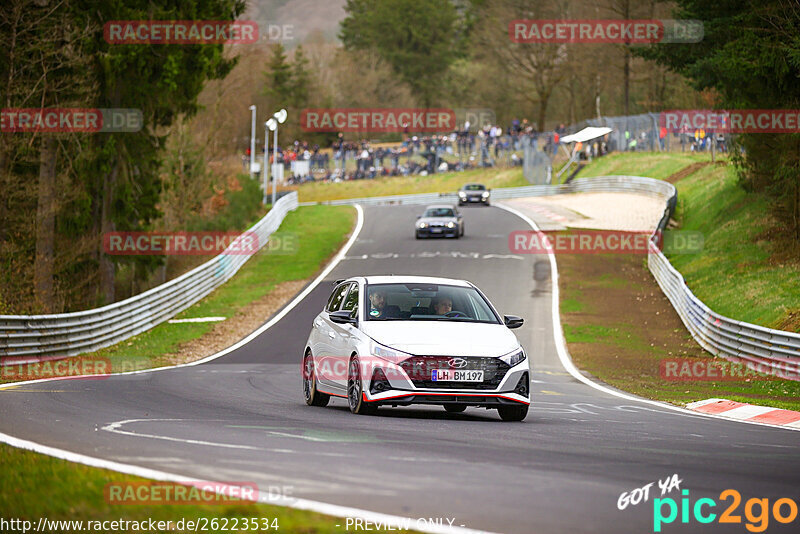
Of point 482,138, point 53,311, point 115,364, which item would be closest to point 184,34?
point 53,311

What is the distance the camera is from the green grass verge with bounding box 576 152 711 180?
66.6 m

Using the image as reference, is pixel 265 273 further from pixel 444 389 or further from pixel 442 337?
pixel 444 389

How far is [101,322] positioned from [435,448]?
1973 centimetres

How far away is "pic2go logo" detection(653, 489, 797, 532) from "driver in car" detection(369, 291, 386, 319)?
20.2 ft

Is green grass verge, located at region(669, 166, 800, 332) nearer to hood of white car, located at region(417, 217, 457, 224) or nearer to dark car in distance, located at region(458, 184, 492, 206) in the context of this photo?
hood of white car, located at region(417, 217, 457, 224)

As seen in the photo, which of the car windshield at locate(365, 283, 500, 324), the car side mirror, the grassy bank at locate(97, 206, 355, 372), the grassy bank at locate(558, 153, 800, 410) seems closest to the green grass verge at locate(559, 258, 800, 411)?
the grassy bank at locate(558, 153, 800, 410)

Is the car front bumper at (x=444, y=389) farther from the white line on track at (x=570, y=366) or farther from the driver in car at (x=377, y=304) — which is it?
the white line on track at (x=570, y=366)

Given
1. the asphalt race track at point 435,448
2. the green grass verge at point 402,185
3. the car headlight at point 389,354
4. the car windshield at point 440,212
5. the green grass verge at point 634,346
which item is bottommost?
the green grass verge at point 634,346

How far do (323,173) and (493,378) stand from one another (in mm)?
81541

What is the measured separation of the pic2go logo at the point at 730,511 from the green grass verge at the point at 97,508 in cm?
194

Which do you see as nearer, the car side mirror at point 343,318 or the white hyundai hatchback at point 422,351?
the white hyundai hatchback at point 422,351

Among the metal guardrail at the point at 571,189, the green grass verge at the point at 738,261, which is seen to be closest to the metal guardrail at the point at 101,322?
the green grass verge at the point at 738,261

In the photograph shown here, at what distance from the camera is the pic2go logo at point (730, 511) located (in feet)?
20.2

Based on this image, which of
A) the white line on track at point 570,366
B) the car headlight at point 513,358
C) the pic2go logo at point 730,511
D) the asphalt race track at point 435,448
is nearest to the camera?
the pic2go logo at point 730,511
